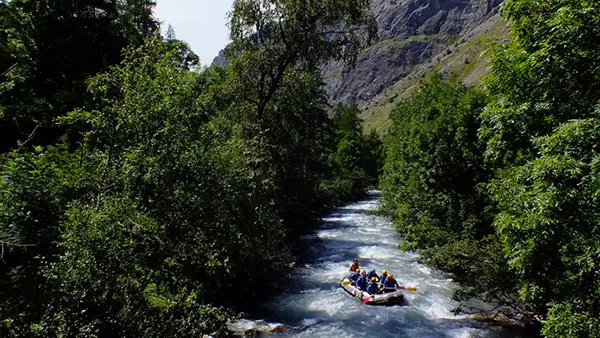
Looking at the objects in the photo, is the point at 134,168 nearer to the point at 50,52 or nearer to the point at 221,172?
the point at 221,172

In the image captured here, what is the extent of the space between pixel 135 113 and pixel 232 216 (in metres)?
4.88

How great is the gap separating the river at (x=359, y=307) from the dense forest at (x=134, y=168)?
196 cm

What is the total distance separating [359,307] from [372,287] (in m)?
1.19

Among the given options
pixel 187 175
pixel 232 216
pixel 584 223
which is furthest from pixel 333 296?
pixel 584 223

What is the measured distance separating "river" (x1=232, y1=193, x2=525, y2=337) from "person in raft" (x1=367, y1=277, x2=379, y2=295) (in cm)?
80

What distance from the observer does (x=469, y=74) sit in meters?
115

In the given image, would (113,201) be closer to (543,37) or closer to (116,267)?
(116,267)

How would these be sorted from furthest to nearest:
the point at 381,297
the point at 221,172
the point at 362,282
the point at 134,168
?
the point at 362,282, the point at 381,297, the point at 221,172, the point at 134,168

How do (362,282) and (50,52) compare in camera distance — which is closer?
(50,52)

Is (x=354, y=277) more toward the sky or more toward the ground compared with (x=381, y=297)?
more toward the sky

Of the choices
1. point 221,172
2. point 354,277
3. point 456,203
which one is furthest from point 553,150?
point 354,277

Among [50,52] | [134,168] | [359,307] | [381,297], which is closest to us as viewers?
[134,168]

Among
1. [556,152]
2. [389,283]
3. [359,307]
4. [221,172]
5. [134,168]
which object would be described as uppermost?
[134,168]

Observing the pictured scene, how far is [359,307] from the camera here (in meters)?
17.5
